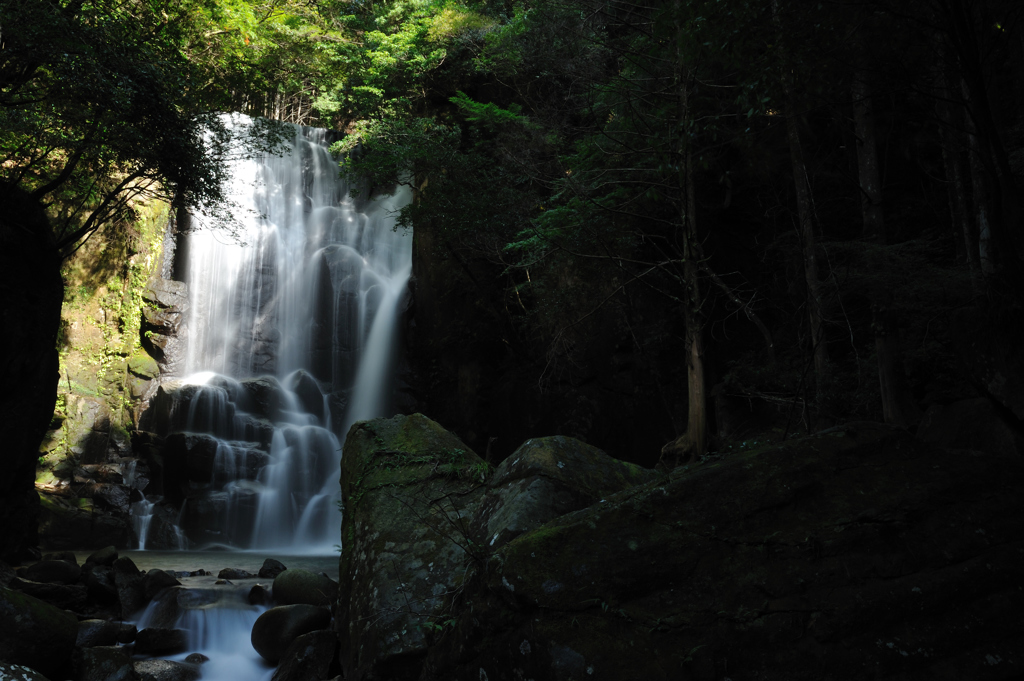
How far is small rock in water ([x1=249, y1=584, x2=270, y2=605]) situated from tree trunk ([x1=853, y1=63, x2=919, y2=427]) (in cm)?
796

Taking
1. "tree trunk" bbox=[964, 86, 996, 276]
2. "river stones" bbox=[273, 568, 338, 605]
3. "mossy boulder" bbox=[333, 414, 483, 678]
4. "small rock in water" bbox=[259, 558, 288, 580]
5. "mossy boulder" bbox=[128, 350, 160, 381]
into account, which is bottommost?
"small rock in water" bbox=[259, 558, 288, 580]

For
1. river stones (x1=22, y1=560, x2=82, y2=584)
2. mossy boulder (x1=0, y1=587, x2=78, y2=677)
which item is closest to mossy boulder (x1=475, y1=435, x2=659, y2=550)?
mossy boulder (x1=0, y1=587, x2=78, y2=677)

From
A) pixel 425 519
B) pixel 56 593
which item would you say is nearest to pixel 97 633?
pixel 56 593

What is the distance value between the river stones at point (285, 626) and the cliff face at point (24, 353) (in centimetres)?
638

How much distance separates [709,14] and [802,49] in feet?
2.57

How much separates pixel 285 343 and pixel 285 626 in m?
14.3

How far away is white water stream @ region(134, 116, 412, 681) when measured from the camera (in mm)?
14969

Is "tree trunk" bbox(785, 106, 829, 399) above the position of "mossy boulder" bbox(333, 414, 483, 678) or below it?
above

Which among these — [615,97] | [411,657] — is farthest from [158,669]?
[615,97]

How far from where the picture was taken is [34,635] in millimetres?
5266

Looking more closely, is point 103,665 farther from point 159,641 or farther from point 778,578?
point 778,578

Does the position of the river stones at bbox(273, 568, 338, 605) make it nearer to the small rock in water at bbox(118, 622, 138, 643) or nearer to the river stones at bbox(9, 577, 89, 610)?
the small rock in water at bbox(118, 622, 138, 643)

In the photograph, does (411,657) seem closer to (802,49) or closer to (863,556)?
(863,556)

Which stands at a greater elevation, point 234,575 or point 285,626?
point 285,626
